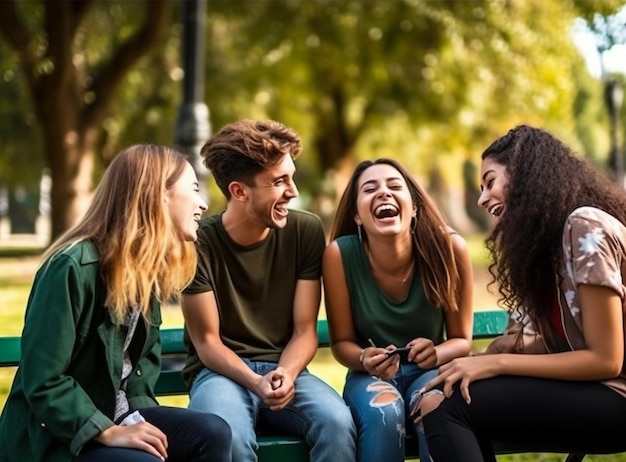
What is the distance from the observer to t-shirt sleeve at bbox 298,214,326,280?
159 inches

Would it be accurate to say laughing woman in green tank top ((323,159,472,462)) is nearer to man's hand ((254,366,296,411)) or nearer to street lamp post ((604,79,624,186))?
man's hand ((254,366,296,411))

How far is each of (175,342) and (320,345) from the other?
2.09ft

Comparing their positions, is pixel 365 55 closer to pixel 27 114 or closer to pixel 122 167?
pixel 27 114

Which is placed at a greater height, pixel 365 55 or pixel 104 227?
pixel 365 55

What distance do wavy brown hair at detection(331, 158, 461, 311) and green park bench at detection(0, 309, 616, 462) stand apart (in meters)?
0.58

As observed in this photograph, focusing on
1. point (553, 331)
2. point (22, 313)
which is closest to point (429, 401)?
point (553, 331)

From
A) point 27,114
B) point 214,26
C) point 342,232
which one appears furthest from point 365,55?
point 342,232

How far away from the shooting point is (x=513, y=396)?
3.35 m

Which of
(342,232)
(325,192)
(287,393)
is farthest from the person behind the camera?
(325,192)

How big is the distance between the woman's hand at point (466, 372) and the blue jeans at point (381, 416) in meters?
0.30

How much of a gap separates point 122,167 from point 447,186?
1282 inches

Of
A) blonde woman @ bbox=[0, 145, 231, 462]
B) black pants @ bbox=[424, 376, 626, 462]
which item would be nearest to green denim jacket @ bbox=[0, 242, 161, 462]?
blonde woman @ bbox=[0, 145, 231, 462]

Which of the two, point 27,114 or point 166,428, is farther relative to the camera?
point 27,114

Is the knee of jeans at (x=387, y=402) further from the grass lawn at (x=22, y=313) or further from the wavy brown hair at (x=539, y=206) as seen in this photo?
the grass lawn at (x=22, y=313)
